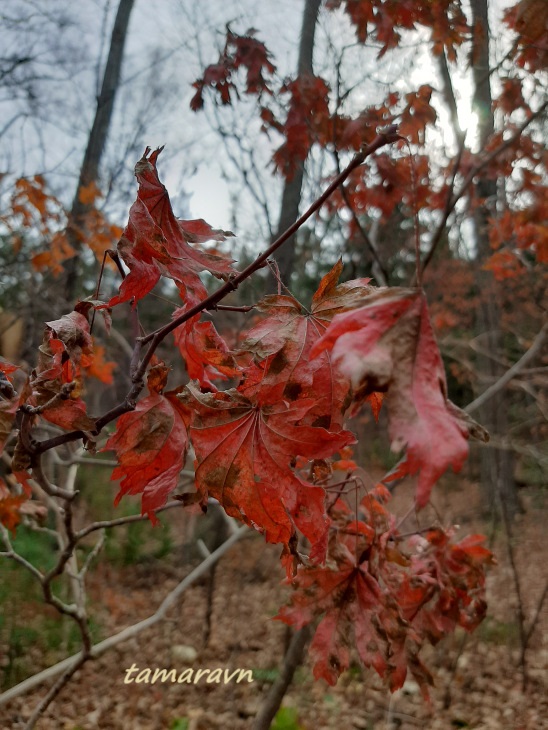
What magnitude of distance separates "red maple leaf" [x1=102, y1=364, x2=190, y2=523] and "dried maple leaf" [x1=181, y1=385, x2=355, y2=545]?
4.4 inches

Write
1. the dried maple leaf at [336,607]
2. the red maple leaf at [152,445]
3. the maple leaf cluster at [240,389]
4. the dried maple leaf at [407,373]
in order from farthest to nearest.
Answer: the dried maple leaf at [336,607], the red maple leaf at [152,445], the maple leaf cluster at [240,389], the dried maple leaf at [407,373]

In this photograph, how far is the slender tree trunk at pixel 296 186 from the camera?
3350 millimetres

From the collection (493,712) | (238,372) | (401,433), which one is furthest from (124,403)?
(493,712)

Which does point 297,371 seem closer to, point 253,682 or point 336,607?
point 336,607

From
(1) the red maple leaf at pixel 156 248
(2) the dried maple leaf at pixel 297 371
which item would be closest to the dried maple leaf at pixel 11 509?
(1) the red maple leaf at pixel 156 248

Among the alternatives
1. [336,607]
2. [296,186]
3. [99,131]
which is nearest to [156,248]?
[336,607]

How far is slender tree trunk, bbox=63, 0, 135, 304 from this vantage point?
230 inches

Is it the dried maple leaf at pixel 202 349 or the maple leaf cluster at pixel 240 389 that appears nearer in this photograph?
the maple leaf cluster at pixel 240 389

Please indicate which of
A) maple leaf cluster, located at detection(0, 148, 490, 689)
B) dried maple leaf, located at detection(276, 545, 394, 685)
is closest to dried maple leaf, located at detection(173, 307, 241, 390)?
maple leaf cluster, located at detection(0, 148, 490, 689)

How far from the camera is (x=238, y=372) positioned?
1.03 metres

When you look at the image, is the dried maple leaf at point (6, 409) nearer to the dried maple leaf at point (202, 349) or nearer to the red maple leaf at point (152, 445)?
the red maple leaf at point (152, 445)

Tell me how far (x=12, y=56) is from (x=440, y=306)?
284 inches

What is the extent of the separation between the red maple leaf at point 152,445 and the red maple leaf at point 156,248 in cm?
16

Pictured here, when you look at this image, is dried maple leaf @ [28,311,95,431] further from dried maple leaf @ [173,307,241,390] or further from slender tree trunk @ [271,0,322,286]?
slender tree trunk @ [271,0,322,286]
